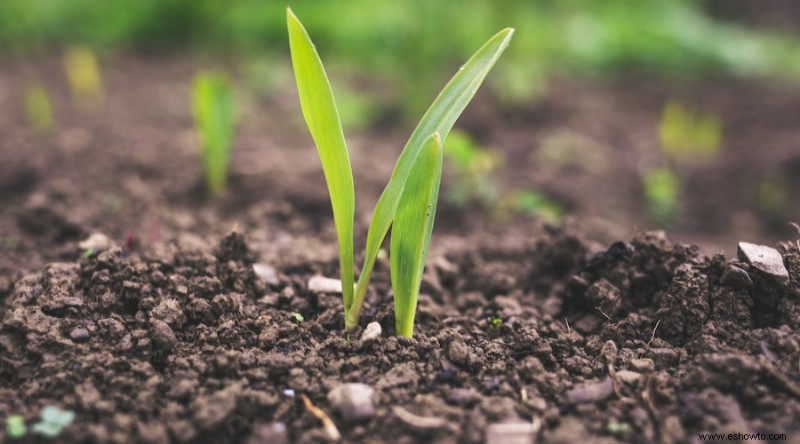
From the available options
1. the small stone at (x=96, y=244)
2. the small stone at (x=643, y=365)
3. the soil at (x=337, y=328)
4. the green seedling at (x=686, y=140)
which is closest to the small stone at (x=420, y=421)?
the soil at (x=337, y=328)

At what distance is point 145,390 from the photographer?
4.12ft

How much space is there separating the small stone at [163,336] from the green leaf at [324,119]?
1.28 ft

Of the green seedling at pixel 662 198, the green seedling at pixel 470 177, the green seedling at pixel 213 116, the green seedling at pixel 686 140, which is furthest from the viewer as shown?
the green seedling at pixel 686 140

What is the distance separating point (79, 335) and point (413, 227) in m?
0.71

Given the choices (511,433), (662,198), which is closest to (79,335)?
(511,433)

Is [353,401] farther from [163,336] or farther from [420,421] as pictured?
[163,336]

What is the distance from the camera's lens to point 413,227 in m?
1.31

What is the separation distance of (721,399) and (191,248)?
4.09 feet

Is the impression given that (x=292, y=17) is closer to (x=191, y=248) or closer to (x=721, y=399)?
(x=191, y=248)

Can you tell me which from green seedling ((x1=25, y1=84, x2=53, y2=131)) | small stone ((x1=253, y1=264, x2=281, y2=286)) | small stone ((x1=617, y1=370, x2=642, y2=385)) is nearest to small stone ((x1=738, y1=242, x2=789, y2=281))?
small stone ((x1=617, y1=370, x2=642, y2=385))

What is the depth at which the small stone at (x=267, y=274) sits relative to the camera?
1643mm

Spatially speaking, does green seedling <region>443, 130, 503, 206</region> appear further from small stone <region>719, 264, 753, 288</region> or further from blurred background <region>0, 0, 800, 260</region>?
small stone <region>719, 264, 753, 288</region>

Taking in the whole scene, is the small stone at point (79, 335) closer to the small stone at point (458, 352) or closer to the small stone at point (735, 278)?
the small stone at point (458, 352)

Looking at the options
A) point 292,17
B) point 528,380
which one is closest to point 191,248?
point 292,17
